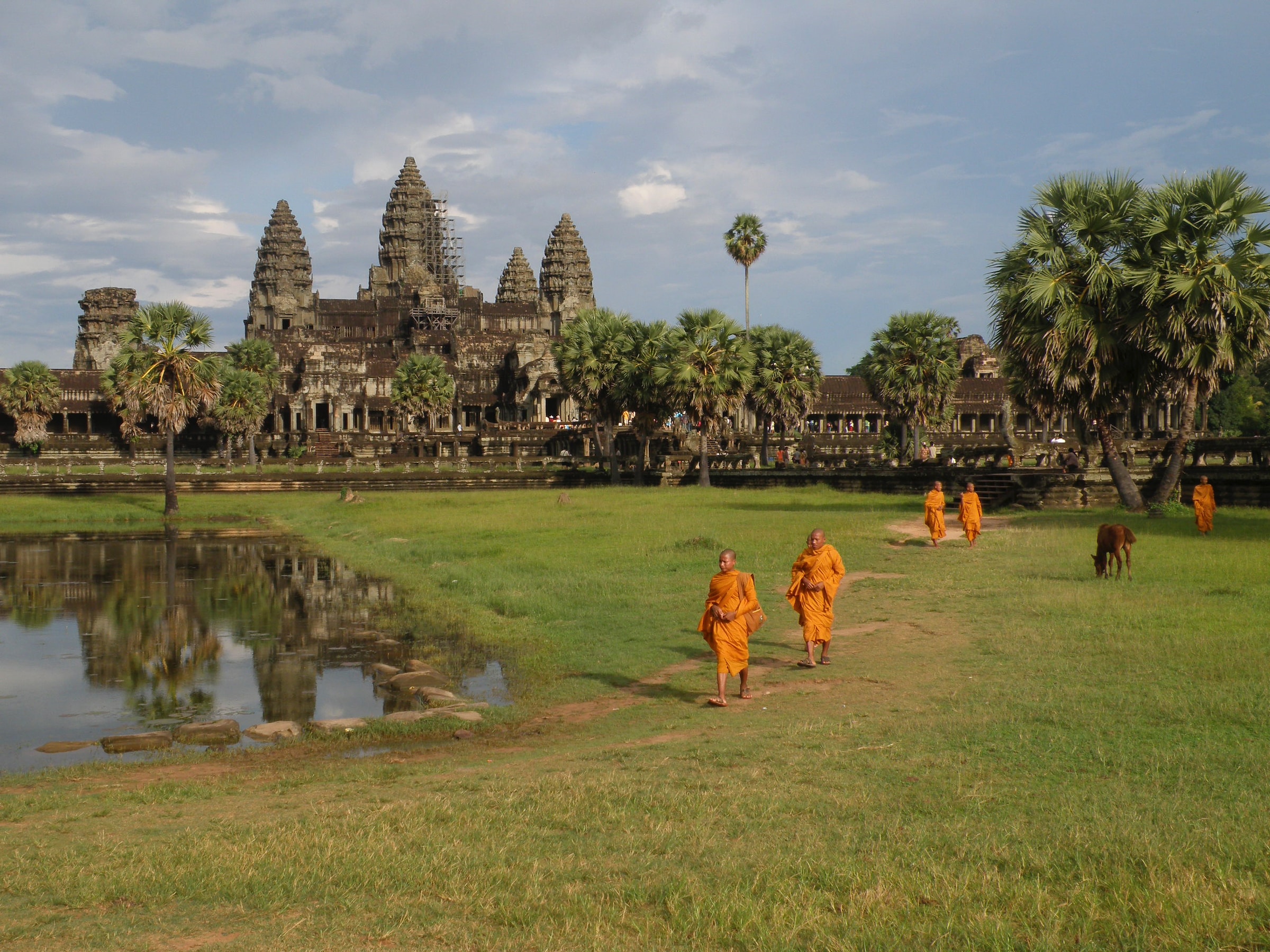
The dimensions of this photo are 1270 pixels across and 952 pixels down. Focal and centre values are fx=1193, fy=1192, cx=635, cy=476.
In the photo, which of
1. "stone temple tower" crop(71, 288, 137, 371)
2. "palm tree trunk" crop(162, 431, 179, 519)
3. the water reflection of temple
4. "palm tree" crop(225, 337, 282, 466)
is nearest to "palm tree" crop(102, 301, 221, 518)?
"palm tree trunk" crop(162, 431, 179, 519)

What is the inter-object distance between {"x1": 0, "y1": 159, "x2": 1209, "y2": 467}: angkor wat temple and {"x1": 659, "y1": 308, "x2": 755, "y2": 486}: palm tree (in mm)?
12179

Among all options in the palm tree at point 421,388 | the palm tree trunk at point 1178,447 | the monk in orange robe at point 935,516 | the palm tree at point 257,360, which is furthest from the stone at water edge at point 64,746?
the palm tree at point 257,360

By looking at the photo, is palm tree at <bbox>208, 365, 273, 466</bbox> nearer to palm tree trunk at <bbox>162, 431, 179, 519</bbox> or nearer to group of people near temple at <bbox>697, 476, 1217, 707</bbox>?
palm tree trunk at <bbox>162, 431, 179, 519</bbox>

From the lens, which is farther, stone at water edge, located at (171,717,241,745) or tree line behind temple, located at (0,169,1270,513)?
tree line behind temple, located at (0,169,1270,513)

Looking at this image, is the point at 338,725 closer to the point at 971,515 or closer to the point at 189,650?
the point at 189,650

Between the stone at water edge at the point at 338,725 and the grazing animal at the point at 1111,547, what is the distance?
11.9m

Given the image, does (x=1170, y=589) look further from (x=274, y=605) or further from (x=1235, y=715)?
(x=274, y=605)

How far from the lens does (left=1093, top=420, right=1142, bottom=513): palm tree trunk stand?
3316 centimetres

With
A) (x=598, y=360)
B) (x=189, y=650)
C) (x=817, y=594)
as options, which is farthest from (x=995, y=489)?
(x=189, y=650)

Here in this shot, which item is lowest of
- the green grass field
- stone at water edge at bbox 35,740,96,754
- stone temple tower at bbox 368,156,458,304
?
stone at water edge at bbox 35,740,96,754

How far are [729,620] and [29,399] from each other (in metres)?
83.8

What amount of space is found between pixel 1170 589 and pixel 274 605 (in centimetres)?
1530

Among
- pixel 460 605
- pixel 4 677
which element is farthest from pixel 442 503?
pixel 4 677

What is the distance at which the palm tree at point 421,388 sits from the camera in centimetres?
7869
